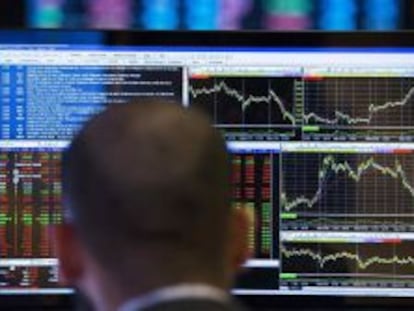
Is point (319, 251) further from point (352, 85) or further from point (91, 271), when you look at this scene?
point (91, 271)

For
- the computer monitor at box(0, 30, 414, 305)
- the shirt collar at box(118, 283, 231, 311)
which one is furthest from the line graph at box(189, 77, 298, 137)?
the shirt collar at box(118, 283, 231, 311)

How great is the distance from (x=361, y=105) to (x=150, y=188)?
906 millimetres

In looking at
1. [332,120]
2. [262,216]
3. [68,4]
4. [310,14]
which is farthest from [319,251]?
[68,4]

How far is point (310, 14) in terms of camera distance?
211 centimetres

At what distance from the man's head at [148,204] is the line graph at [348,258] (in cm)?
80

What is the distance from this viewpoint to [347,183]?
163 centimetres

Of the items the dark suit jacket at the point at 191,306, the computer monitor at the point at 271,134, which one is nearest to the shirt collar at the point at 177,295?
the dark suit jacket at the point at 191,306

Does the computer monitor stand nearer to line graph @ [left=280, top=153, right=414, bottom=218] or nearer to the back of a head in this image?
line graph @ [left=280, top=153, right=414, bottom=218]

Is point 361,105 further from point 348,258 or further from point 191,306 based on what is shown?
point 191,306

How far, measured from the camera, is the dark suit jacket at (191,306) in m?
0.74

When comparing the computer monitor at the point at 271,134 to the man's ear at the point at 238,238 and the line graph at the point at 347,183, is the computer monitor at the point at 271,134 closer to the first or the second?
the line graph at the point at 347,183

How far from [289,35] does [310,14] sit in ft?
1.78

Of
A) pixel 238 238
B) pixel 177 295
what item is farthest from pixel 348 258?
pixel 177 295

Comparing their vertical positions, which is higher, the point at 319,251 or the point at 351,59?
the point at 351,59
